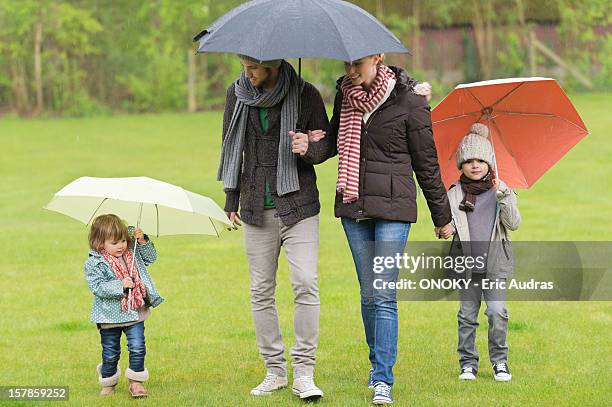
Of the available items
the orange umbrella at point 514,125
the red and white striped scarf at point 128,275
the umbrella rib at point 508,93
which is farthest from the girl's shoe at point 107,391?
the umbrella rib at point 508,93

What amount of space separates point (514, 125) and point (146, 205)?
214 cm

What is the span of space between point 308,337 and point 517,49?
3351 centimetres

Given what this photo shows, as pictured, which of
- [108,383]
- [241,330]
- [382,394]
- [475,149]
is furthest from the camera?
[241,330]

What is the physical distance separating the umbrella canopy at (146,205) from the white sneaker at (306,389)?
92 centimetres

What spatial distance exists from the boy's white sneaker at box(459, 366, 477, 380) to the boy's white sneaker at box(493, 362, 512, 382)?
0.12 meters

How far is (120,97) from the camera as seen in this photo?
40062mm

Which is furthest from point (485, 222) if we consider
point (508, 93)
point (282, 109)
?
point (282, 109)

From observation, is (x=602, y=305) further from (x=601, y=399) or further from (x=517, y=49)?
(x=517, y=49)

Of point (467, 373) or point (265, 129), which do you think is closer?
point (265, 129)

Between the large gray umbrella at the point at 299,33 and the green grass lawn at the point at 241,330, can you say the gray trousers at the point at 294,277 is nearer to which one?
the green grass lawn at the point at 241,330

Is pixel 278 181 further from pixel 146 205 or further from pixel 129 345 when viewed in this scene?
pixel 129 345

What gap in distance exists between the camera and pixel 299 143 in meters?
6.21

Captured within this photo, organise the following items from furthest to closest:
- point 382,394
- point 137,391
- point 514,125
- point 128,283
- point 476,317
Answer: point 514,125 → point 476,317 → point 137,391 → point 128,283 → point 382,394

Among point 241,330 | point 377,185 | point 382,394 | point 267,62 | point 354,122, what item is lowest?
point 241,330
